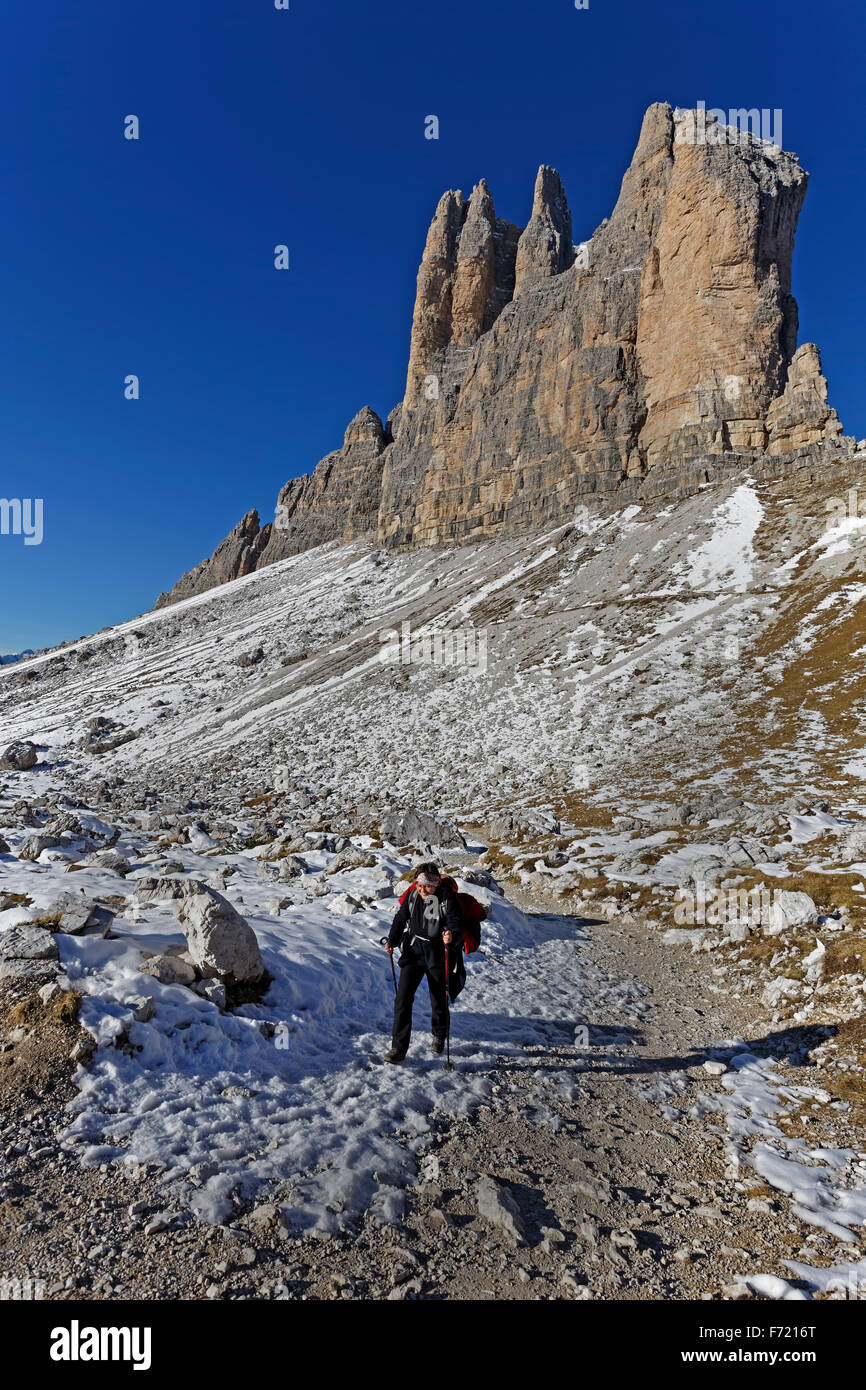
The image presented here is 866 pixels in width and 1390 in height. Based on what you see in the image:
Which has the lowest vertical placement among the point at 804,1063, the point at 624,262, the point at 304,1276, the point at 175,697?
the point at 804,1063

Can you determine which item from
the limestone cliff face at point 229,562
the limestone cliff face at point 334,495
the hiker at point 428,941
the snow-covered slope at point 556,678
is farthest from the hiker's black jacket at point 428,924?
the limestone cliff face at point 229,562

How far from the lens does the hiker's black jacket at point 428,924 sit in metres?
6.48

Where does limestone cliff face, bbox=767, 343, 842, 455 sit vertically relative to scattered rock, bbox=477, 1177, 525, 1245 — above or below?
above

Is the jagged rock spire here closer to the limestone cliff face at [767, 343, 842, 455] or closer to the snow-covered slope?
the limestone cliff face at [767, 343, 842, 455]

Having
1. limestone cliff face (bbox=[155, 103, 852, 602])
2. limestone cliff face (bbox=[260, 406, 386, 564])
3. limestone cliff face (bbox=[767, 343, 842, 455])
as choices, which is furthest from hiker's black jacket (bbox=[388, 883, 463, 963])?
limestone cliff face (bbox=[260, 406, 386, 564])

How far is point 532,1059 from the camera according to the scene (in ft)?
22.4

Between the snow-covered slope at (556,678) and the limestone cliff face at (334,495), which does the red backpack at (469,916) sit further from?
the limestone cliff face at (334,495)

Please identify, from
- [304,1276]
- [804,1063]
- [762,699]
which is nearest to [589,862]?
[804,1063]

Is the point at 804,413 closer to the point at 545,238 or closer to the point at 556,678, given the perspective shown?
the point at 556,678

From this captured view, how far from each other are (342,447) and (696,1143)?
5393 inches

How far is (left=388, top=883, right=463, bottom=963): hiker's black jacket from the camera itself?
255 inches

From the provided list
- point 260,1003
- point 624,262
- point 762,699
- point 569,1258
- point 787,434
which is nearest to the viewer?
point 569,1258

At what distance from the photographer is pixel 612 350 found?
241 feet
